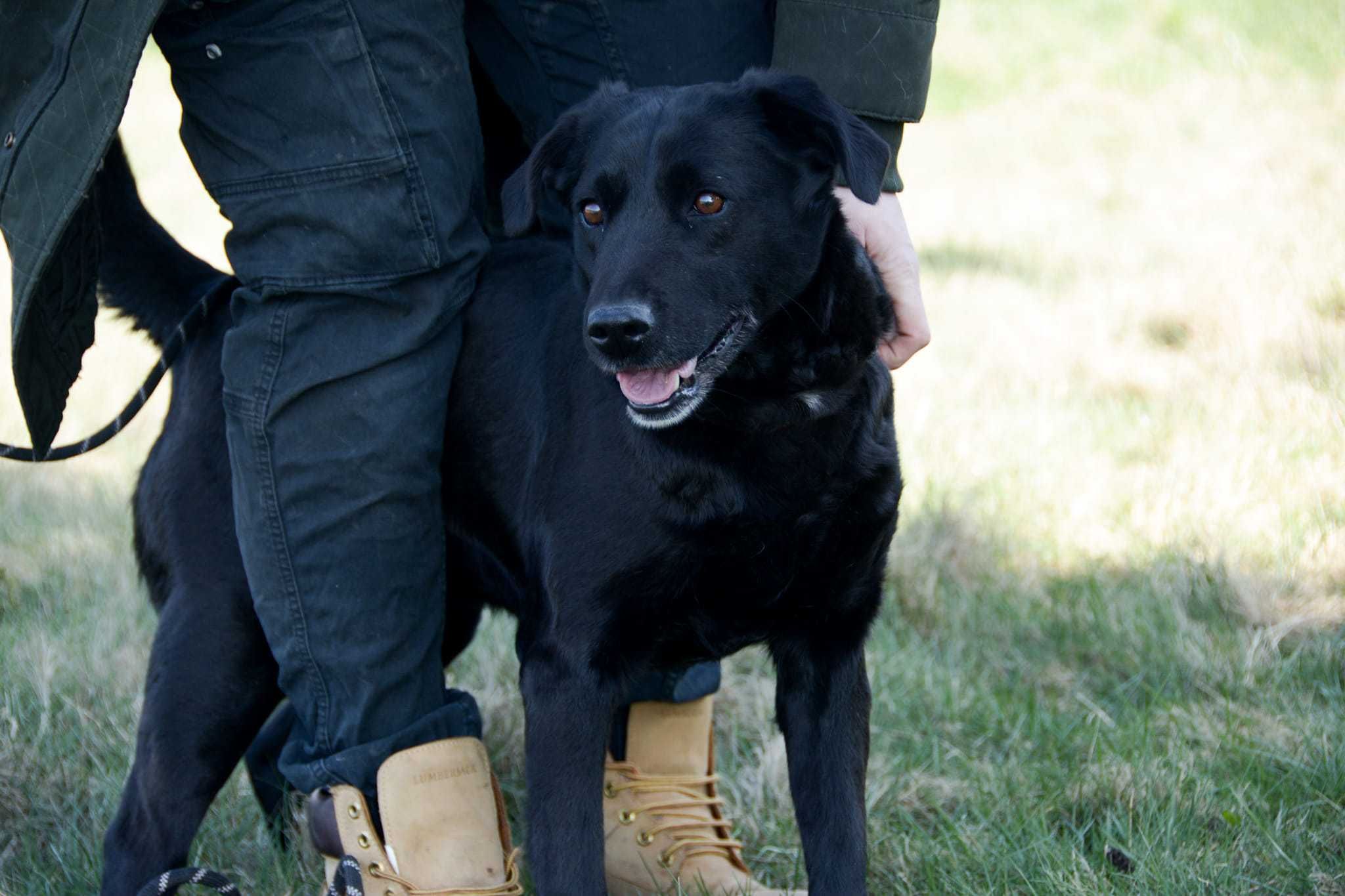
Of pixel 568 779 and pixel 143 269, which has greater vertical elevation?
pixel 143 269

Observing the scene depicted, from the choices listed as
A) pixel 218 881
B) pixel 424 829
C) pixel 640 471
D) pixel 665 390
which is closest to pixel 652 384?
pixel 665 390

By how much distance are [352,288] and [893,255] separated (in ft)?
2.67

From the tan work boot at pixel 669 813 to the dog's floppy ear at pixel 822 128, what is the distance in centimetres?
104

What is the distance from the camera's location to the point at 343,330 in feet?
7.08

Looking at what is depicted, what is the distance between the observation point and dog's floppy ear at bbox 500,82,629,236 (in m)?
2.20

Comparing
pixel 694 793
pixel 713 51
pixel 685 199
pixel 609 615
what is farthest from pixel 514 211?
pixel 694 793

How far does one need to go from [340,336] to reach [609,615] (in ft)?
1.90

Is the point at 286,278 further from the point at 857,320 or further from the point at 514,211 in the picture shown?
the point at 857,320

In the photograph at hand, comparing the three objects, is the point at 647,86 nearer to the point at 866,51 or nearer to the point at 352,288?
the point at 866,51

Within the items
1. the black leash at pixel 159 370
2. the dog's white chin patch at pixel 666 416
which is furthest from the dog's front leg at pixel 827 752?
the black leash at pixel 159 370

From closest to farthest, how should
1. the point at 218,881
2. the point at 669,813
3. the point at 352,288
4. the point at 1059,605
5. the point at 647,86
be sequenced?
1. the point at 352,288
2. the point at 218,881
3. the point at 647,86
4. the point at 669,813
5. the point at 1059,605

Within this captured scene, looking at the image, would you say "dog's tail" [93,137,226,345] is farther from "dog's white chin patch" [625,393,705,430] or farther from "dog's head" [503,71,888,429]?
"dog's white chin patch" [625,393,705,430]

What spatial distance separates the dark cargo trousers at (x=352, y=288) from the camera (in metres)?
2.08

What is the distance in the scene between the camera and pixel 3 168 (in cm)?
195
